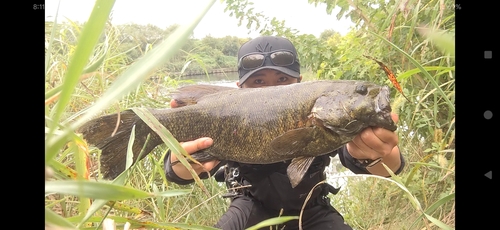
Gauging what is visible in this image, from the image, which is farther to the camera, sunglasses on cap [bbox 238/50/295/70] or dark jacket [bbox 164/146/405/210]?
sunglasses on cap [bbox 238/50/295/70]

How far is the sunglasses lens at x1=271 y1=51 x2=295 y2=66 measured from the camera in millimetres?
2691

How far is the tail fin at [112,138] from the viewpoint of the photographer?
1735mm

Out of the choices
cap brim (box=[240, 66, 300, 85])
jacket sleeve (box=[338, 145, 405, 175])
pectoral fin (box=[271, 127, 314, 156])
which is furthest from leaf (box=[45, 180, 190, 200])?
cap brim (box=[240, 66, 300, 85])

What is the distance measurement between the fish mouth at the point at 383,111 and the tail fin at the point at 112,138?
1058 mm

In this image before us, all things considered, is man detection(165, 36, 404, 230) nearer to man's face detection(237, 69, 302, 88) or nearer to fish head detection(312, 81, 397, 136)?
man's face detection(237, 69, 302, 88)

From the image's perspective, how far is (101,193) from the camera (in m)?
0.55

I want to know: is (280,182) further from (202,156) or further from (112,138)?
(112,138)

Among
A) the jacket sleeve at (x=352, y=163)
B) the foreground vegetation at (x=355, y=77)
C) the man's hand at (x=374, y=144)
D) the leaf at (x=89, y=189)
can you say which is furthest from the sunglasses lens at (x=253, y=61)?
the leaf at (x=89, y=189)

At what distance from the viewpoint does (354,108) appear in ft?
5.91

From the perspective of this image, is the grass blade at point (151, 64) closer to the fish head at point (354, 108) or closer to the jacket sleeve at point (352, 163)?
the fish head at point (354, 108)

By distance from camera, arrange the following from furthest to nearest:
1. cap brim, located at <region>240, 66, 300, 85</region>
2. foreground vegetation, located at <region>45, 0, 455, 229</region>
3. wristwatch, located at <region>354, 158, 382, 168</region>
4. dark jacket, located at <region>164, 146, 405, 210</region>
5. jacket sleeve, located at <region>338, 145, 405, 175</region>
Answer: cap brim, located at <region>240, 66, 300, 85</region> < dark jacket, located at <region>164, 146, 405, 210</region> < jacket sleeve, located at <region>338, 145, 405, 175</region> < foreground vegetation, located at <region>45, 0, 455, 229</region> < wristwatch, located at <region>354, 158, 382, 168</region>

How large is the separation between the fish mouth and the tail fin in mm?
1058

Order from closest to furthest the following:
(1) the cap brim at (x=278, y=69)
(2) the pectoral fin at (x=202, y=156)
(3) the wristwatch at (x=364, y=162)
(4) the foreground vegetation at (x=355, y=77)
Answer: (2) the pectoral fin at (x=202, y=156) < (3) the wristwatch at (x=364, y=162) < (4) the foreground vegetation at (x=355, y=77) < (1) the cap brim at (x=278, y=69)
